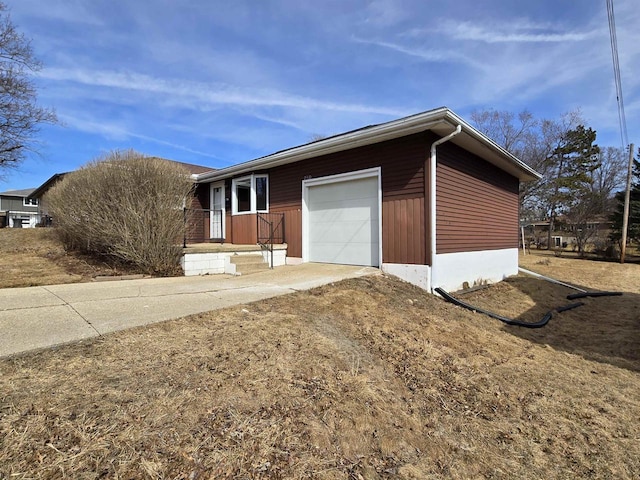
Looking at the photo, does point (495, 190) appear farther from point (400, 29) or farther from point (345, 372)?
point (345, 372)

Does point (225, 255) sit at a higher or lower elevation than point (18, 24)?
lower

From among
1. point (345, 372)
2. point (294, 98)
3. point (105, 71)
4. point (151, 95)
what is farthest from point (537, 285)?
point (105, 71)

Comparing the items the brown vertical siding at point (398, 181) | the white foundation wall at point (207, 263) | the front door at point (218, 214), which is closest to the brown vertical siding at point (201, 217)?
the front door at point (218, 214)

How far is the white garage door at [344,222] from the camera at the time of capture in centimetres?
788

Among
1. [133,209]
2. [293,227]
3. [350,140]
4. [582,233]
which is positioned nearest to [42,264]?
[133,209]

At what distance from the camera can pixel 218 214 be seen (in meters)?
11.5

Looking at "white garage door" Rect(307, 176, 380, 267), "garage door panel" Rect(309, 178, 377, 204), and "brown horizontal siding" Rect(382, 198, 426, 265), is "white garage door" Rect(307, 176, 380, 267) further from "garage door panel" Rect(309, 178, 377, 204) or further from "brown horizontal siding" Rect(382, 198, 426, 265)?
"brown horizontal siding" Rect(382, 198, 426, 265)

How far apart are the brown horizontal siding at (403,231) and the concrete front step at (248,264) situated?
3172 mm

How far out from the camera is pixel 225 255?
8281mm

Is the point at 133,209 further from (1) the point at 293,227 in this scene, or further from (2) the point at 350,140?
(2) the point at 350,140

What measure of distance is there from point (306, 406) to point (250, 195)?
8617 millimetres

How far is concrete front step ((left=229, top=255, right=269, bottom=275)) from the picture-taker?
26.7 ft

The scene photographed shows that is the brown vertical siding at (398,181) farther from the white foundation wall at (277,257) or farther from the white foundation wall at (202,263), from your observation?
the white foundation wall at (202,263)

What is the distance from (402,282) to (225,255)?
4.28 m
